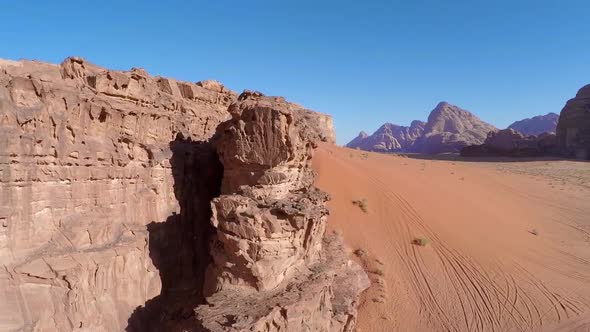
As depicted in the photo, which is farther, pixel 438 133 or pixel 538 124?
pixel 538 124

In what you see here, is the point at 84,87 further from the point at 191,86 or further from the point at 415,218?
the point at 415,218

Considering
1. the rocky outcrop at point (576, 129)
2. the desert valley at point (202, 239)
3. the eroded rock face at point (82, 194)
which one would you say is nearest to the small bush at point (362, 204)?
the desert valley at point (202, 239)

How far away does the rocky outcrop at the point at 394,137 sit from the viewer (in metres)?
104

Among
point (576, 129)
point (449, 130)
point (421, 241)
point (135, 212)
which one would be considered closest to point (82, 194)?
point (135, 212)

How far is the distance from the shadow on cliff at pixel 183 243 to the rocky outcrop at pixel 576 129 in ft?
168

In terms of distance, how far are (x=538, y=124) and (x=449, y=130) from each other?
4372 cm

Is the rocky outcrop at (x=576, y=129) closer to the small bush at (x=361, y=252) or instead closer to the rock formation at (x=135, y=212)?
the small bush at (x=361, y=252)

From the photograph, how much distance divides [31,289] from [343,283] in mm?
7611

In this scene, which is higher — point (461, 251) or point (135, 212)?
point (135, 212)

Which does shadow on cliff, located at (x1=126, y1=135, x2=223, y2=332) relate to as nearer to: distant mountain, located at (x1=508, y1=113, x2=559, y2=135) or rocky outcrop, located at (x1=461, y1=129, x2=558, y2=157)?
rocky outcrop, located at (x1=461, y1=129, x2=558, y2=157)

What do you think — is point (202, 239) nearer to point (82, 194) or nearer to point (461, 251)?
point (82, 194)

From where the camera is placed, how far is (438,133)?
84.6 metres

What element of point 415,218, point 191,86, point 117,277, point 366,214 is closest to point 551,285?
point 415,218

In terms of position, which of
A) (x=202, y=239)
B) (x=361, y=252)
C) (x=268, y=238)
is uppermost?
(x=268, y=238)
